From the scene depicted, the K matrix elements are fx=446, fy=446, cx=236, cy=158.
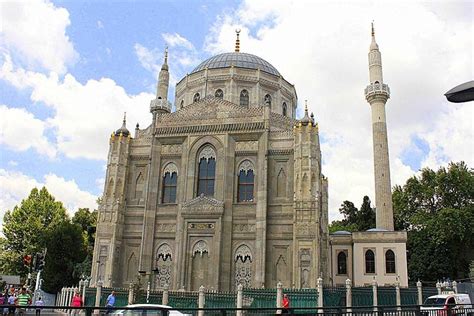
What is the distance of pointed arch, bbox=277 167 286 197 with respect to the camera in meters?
27.1

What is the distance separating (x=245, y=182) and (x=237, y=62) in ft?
44.7

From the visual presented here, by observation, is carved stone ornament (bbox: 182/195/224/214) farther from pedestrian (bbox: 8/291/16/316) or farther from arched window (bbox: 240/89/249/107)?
pedestrian (bbox: 8/291/16/316)

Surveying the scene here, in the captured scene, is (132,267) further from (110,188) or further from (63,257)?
(63,257)

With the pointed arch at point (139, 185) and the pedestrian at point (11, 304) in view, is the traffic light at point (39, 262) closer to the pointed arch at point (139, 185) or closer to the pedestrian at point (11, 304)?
the pedestrian at point (11, 304)

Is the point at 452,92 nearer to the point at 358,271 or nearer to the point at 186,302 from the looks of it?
the point at 186,302

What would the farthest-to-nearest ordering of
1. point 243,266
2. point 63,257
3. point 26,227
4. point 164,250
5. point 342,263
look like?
point 26,227 < point 63,257 < point 342,263 < point 164,250 < point 243,266

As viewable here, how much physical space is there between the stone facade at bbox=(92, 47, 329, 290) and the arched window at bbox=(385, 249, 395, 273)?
5078 mm

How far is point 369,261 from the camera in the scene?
32156 mm

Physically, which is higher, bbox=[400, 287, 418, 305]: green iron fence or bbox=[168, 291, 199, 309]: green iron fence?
bbox=[400, 287, 418, 305]: green iron fence

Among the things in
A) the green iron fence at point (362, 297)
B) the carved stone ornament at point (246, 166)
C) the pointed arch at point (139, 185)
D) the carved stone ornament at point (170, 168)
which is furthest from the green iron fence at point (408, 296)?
the pointed arch at point (139, 185)

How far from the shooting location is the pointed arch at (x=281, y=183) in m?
27.1

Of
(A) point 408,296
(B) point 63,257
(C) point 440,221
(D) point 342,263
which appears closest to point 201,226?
(D) point 342,263

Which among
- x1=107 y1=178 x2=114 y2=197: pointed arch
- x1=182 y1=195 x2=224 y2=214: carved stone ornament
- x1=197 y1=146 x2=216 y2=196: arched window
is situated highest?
x1=197 y1=146 x2=216 y2=196: arched window

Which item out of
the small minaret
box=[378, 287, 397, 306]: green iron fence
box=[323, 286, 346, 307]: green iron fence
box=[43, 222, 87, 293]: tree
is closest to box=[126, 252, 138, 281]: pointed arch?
box=[43, 222, 87, 293]: tree
